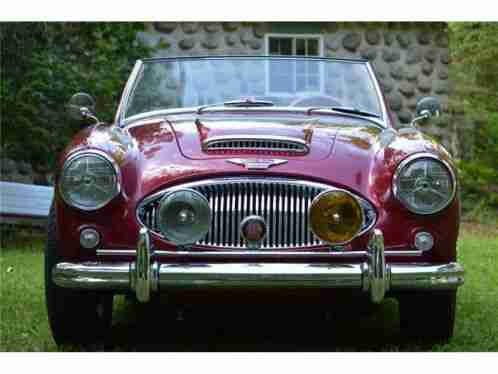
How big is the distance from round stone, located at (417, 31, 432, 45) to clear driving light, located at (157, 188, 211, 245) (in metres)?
8.65

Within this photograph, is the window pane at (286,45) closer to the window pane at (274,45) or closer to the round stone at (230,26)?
the window pane at (274,45)

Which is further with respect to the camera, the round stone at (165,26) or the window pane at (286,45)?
the window pane at (286,45)

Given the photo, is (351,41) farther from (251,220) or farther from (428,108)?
(251,220)

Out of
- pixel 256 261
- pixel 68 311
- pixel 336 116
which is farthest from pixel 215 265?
pixel 336 116

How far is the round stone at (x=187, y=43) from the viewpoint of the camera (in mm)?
10555

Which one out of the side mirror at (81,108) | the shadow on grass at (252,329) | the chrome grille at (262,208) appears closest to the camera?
the chrome grille at (262,208)

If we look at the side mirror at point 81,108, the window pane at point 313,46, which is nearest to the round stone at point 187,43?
the window pane at point 313,46

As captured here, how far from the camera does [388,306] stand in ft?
15.3

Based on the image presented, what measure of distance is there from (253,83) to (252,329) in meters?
1.29

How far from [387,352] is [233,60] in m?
1.84

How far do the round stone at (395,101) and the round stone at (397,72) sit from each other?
235 mm

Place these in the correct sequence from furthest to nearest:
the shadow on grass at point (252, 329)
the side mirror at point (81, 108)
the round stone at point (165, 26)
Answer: the round stone at point (165, 26) → the side mirror at point (81, 108) → the shadow on grass at point (252, 329)

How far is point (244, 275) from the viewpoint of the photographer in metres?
3.01
